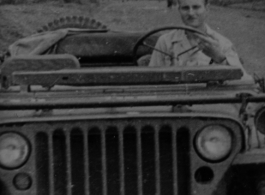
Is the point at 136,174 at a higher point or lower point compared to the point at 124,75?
lower

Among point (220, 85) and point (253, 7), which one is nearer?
point (220, 85)

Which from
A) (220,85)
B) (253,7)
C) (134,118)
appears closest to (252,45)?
(253,7)

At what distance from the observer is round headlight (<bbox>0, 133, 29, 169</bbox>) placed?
11.1 feet

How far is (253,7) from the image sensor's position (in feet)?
48.3

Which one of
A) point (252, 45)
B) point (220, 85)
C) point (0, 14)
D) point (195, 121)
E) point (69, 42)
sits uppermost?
point (0, 14)

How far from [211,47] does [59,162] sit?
59.2 inches

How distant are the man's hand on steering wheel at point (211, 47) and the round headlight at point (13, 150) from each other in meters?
1.62

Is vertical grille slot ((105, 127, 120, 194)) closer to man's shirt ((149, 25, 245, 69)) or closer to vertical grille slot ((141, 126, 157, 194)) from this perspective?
vertical grille slot ((141, 126, 157, 194))

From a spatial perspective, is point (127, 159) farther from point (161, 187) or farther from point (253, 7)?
point (253, 7)

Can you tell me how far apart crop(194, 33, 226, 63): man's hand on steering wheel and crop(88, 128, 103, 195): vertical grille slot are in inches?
50.4

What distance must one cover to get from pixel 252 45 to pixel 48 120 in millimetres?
9203

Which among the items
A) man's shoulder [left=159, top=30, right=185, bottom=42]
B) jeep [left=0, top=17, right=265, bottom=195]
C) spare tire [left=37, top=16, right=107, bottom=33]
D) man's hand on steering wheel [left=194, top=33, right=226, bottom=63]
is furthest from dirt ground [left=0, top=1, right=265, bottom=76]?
jeep [left=0, top=17, right=265, bottom=195]

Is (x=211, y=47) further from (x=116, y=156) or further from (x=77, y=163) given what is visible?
(x=77, y=163)

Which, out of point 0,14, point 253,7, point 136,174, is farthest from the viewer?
point 253,7
